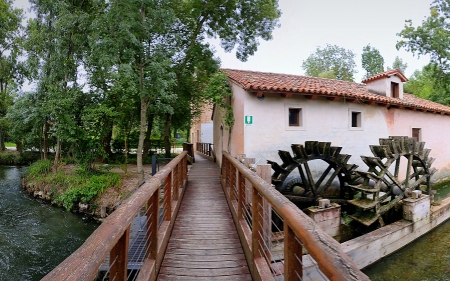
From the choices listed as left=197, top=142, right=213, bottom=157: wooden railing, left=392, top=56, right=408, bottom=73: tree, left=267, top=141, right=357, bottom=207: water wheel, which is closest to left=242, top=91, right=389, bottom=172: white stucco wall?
left=267, top=141, right=357, bottom=207: water wheel

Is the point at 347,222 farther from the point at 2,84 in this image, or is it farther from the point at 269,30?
the point at 2,84

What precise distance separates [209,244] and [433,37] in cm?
2083

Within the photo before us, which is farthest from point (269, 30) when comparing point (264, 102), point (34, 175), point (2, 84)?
point (2, 84)

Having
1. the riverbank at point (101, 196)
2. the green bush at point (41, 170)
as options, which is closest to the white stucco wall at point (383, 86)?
the riverbank at point (101, 196)

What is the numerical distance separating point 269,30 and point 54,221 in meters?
12.7

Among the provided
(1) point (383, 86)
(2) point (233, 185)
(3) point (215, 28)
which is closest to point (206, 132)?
(3) point (215, 28)

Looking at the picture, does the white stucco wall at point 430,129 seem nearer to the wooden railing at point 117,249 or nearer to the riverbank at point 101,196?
the wooden railing at point 117,249

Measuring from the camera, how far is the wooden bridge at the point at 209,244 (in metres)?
1.07

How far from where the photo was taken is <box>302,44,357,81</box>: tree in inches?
1275

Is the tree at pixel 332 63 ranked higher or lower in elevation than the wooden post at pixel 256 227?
higher

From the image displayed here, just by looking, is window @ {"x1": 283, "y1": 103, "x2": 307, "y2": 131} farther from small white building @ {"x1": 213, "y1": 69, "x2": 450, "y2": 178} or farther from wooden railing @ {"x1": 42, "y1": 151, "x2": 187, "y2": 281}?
wooden railing @ {"x1": 42, "y1": 151, "x2": 187, "y2": 281}

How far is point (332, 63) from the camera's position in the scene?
33656 mm

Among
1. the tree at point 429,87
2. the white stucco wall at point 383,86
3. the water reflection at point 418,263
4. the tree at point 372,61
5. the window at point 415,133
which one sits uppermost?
the tree at point 372,61

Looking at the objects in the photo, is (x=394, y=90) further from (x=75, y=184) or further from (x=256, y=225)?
(x=75, y=184)
